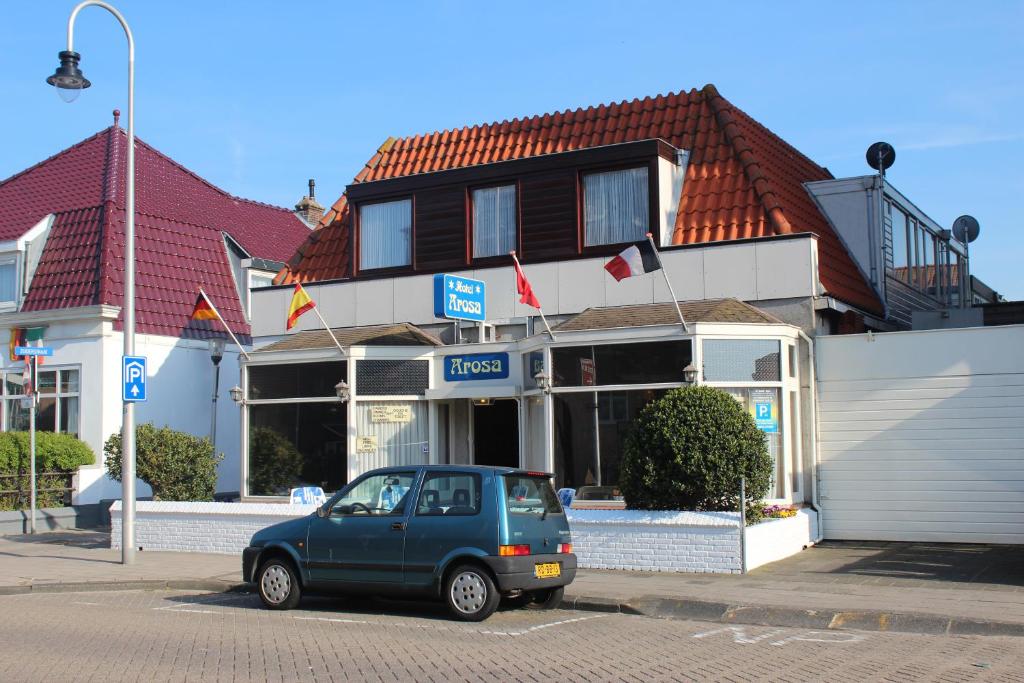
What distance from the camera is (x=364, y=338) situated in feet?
66.5

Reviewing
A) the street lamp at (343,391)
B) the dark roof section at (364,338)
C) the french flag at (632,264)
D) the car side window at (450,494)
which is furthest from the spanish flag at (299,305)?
the car side window at (450,494)

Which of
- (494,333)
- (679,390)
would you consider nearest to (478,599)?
(679,390)

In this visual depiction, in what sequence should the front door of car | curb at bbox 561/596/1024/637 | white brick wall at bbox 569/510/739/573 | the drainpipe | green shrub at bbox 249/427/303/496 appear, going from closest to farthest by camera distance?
curb at bbox 561/596/1024/637
the front door of car
white brick wall at bbox 569/510/739/573
the drainpipe
green shrub at bbox 249/427/303/496

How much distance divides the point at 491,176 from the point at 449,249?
160 cm

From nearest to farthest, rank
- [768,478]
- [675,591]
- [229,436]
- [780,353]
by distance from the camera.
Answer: [675,591]
[768,478]
[780,353]
[229,436]

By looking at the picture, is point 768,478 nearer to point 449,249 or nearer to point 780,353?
point 780,353

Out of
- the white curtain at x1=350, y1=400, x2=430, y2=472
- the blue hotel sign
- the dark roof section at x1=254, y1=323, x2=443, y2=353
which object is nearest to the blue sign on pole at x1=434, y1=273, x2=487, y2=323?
the blue hotel sign

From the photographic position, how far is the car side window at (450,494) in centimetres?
1174

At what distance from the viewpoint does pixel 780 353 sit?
1694 cm

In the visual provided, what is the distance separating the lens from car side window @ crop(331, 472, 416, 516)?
478 inches

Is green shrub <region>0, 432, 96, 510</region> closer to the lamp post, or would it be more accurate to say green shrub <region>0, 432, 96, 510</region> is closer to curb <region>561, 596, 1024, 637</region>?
the lamp post

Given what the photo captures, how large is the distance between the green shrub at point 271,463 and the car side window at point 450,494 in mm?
8439

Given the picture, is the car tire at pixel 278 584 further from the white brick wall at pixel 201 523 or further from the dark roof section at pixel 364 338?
the dark roof section at pixel 364 338

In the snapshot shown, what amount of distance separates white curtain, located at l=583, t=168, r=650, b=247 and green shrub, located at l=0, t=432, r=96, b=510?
467 inches
